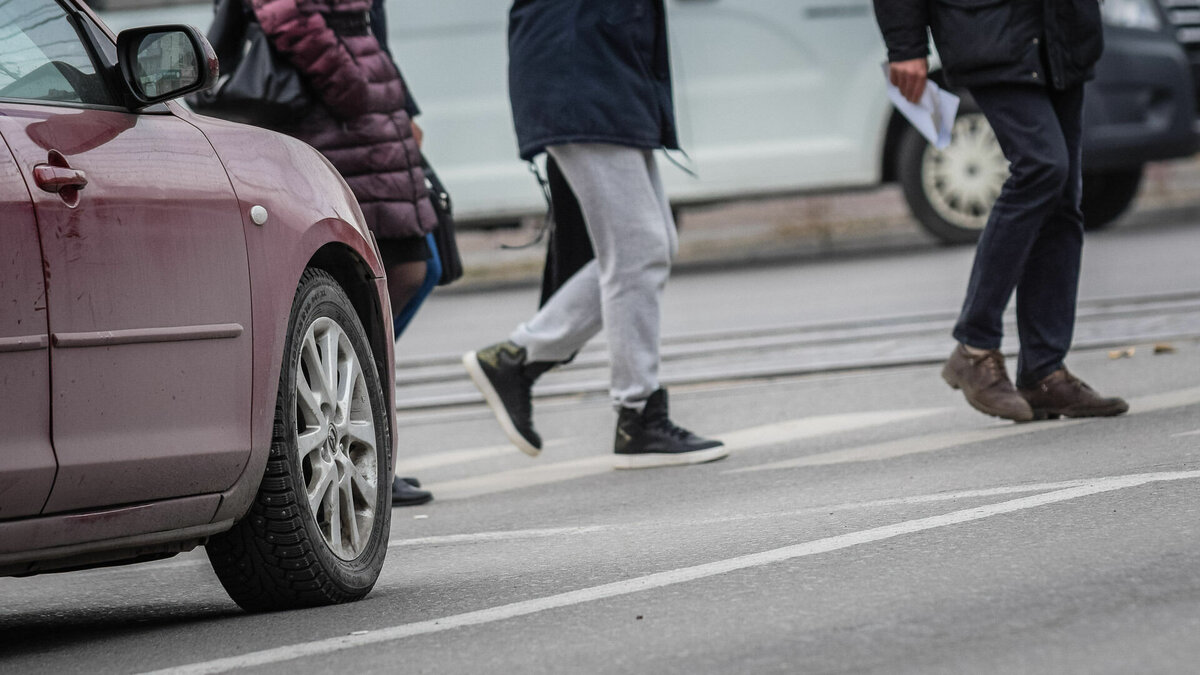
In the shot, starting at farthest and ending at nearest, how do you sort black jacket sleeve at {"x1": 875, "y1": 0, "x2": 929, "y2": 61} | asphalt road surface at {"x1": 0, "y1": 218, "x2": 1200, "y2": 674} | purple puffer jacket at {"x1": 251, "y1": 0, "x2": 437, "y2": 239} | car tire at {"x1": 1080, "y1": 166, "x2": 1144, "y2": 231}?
1. car tire at {"x1": 1080, "y1": 166, "x2": 1144, "y2": 231}
2. black jacket sleeve at {"x1": 875, "y1": 0, "x2": 929, "y2": 61}
3. purple puffer jacket at {"x1": 251, "y1": 0, "x2": 437, "y2": 239}
4. asphalt road surface at {"x1": 0, "y1": 218, "x2": 1200, "y2": 674}

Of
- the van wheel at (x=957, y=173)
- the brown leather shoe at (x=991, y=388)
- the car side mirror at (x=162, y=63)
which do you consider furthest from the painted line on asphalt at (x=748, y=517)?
the van wheel at (x=957, y=173)

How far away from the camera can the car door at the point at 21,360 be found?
332cm

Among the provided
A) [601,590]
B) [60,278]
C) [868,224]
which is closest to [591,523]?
[601,590]

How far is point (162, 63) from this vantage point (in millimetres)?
3855

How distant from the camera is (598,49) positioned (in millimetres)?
5824

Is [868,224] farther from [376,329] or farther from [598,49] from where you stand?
[376,329]

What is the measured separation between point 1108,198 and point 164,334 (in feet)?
35.2

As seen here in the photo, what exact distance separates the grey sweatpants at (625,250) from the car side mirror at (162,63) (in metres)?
2.07

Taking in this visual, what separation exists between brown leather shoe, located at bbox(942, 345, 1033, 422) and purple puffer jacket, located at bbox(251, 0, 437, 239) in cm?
164

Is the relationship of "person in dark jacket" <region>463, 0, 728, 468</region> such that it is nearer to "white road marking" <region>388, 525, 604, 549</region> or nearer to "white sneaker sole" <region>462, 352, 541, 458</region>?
"white sneaker sole" <region>462, 352, 541, 458</region>

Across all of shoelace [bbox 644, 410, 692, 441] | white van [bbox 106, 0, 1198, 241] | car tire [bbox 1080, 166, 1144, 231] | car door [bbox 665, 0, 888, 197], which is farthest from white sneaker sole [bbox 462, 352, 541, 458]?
car tire [bbox 1080, 166, 1144, 231]

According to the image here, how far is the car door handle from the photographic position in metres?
3.42

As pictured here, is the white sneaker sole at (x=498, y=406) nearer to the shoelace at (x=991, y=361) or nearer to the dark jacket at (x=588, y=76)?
the dark jacket at (x=588, y=76)

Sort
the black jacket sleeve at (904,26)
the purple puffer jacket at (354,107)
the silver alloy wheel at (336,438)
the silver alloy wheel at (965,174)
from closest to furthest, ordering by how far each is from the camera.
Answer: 1. the silver alloy wheel at (336,438)
2. the purple puffer jacket at (354,107)
3. the black jacket sleeve at (904,26)
4. the silver alloy wheel at (965,174)
